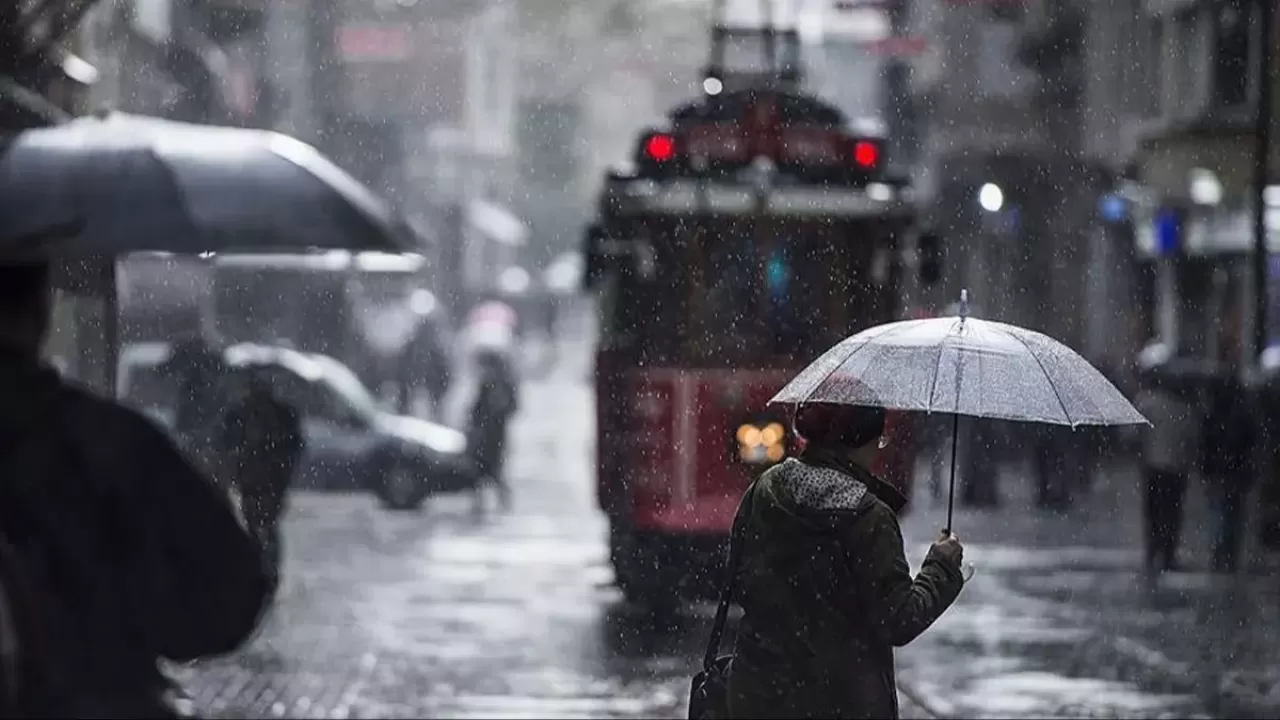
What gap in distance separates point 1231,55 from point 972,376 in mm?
25661

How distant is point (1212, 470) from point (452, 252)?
36923 mm

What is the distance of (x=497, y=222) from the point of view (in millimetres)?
61531

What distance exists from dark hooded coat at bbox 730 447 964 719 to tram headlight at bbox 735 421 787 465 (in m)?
9.47

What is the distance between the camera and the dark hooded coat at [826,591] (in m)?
5.76

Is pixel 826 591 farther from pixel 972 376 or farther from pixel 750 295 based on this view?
pixel 750 295

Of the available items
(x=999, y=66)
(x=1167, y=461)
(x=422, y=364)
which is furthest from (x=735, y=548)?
(x=999, y=66)

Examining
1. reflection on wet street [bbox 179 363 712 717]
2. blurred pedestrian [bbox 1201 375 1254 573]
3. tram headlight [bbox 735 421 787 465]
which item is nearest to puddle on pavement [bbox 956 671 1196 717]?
reflection on wet street [bbox 179 363 712 717]

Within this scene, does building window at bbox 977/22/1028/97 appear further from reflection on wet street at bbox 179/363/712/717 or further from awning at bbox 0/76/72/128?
awning at bbox 0/76/72/128

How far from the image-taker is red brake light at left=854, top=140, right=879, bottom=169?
1524cm

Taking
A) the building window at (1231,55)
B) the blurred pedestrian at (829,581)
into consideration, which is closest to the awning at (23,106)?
the blurred pedestrian at (829,581)

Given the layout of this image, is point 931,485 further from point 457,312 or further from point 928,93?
point 457,312

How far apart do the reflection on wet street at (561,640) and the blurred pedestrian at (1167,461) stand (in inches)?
17.2

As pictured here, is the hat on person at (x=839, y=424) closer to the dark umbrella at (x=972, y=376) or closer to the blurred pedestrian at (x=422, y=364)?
the dark umbrella at (x=972, y=376)

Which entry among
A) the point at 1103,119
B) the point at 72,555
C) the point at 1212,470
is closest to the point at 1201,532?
the point at 1212,470
